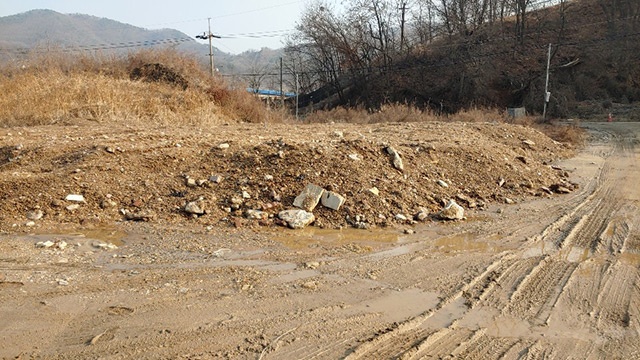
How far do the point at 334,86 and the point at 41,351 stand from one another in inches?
1810

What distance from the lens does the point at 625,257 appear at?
5.60 metres

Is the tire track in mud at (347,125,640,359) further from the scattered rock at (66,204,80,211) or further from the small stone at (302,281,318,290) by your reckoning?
the scattered rock at (66,204,80,211)

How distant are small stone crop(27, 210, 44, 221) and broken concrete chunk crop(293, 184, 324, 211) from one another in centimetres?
334

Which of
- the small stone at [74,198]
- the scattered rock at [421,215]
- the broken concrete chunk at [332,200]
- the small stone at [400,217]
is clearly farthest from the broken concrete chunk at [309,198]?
the small stone at [74,198]

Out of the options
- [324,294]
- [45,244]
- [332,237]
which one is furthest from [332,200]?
[45,244]

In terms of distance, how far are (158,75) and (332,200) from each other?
15.3m

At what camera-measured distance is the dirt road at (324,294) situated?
3439 mm

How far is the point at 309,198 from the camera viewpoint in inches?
271

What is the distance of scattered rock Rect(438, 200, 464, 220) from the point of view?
276 inches

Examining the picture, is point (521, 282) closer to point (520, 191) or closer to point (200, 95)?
point (520, 191)

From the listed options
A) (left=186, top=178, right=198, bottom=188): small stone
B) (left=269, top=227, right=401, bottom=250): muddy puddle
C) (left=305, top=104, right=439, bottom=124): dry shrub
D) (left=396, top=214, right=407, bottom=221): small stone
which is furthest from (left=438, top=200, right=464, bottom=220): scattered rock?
(left=305, top=104, right=439, bottom=124): dry shrub

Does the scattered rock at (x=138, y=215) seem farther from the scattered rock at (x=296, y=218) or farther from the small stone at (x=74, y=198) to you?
the scattered rock at (x=296, y=218)

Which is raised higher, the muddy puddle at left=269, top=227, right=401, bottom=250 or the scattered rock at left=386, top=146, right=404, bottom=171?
the scattered rock at left=386, top=146, right=404, bottom=171

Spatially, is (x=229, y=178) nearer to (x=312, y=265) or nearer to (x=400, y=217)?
(x=400, y=217)
